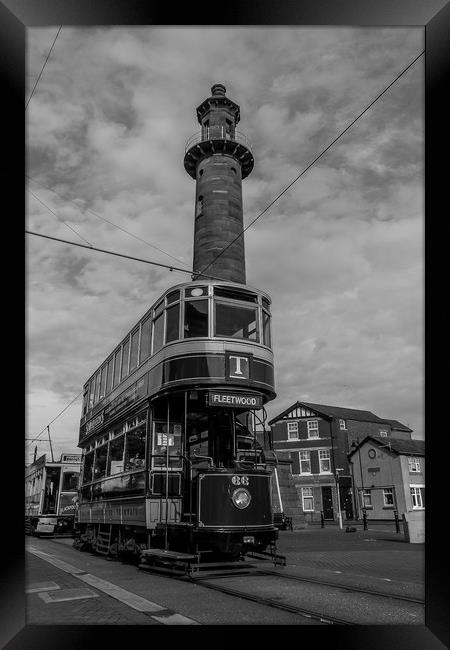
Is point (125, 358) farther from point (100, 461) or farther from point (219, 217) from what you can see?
point (219, 217)

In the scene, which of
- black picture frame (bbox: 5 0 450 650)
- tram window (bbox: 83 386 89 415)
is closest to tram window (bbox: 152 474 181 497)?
black picture frame (bbox: 5 0 450 650)

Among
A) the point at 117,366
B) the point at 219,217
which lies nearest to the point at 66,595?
the point at 117,366

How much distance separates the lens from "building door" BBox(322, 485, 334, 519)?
145 ft

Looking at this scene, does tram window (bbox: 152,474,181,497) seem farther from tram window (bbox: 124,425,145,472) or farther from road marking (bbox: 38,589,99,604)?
road marking (bbox: 38,589,99,604)

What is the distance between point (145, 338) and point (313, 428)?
38.0 metres

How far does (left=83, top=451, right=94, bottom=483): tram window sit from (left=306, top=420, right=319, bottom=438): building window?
33135mm

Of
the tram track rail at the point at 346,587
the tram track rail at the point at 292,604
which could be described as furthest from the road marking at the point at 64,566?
the tram track rail at the point at 346,587

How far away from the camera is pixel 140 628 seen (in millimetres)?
4438

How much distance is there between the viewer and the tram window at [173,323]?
10945 millimetres

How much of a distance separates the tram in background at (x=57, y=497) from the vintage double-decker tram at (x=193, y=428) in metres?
15.4

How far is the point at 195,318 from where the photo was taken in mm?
10883
